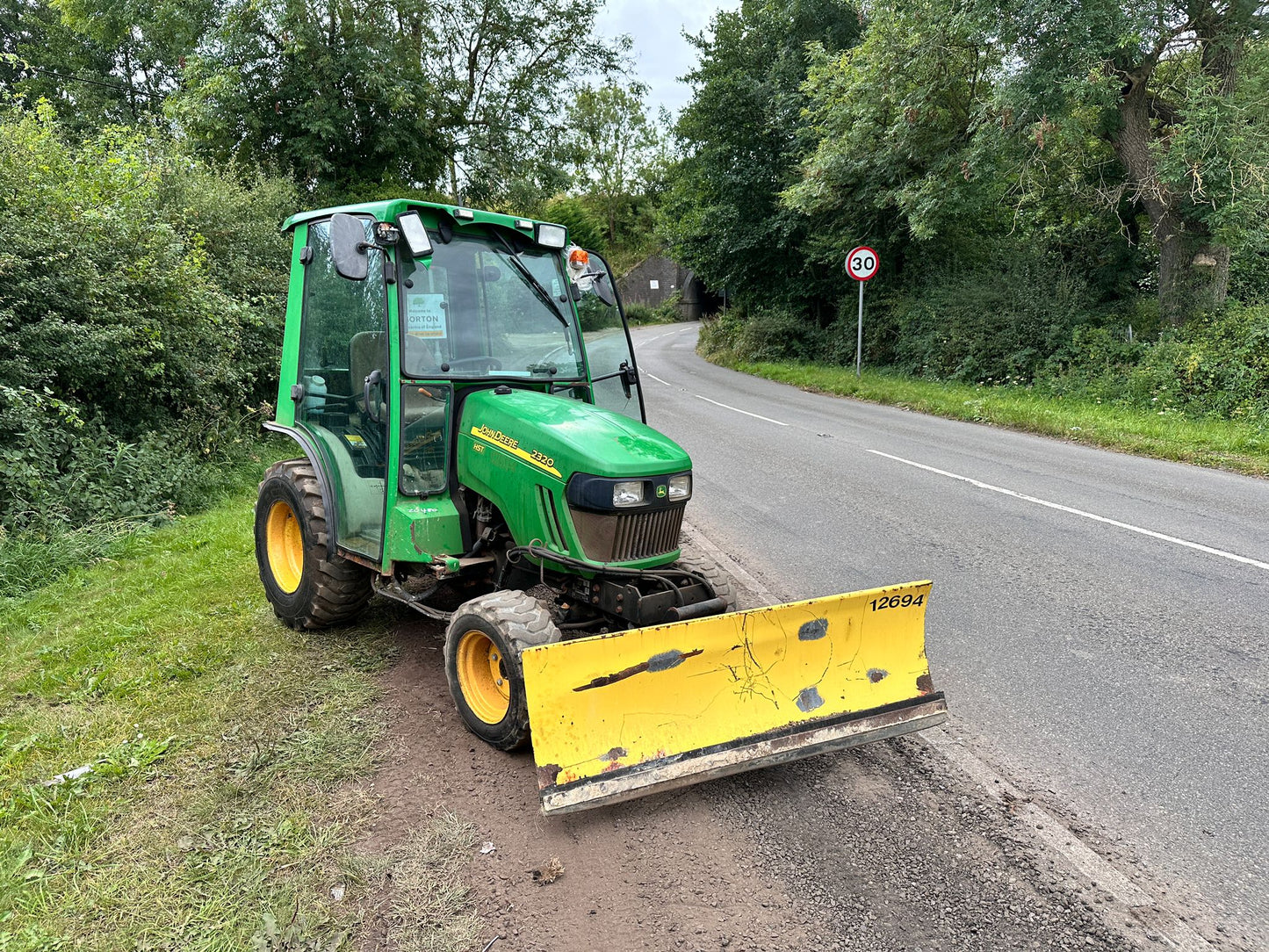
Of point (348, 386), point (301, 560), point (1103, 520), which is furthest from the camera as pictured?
point (1103, 520)

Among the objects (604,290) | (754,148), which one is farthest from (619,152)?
(604,290)

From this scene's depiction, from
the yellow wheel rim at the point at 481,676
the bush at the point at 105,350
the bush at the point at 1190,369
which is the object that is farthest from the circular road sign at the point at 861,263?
the yellow wheel rim at the point at 481,676

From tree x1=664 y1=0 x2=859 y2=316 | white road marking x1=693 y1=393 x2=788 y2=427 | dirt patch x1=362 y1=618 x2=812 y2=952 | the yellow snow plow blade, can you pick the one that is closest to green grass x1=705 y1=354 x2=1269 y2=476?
white road marking x1=693 y1=393 x2=788 y2=427

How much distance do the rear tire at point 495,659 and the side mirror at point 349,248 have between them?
162cm

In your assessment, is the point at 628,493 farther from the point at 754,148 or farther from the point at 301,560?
the point at 754,148

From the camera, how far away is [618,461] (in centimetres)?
345

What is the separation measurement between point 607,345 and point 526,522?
155 centimetres

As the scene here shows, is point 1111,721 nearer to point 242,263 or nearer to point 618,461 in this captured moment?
point 618,461

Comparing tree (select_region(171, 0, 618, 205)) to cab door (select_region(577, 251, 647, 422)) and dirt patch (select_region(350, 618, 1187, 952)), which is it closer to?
cab door (select_region(577, 251, 647, 422))

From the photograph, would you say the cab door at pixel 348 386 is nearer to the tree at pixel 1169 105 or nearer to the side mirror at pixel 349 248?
the side mirror at pixel 349 248

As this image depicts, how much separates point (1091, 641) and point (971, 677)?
953 millimetres

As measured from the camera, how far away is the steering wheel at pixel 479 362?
4.05 m

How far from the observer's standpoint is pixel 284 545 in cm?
506

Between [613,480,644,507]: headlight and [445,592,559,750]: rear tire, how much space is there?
1.91 ft
